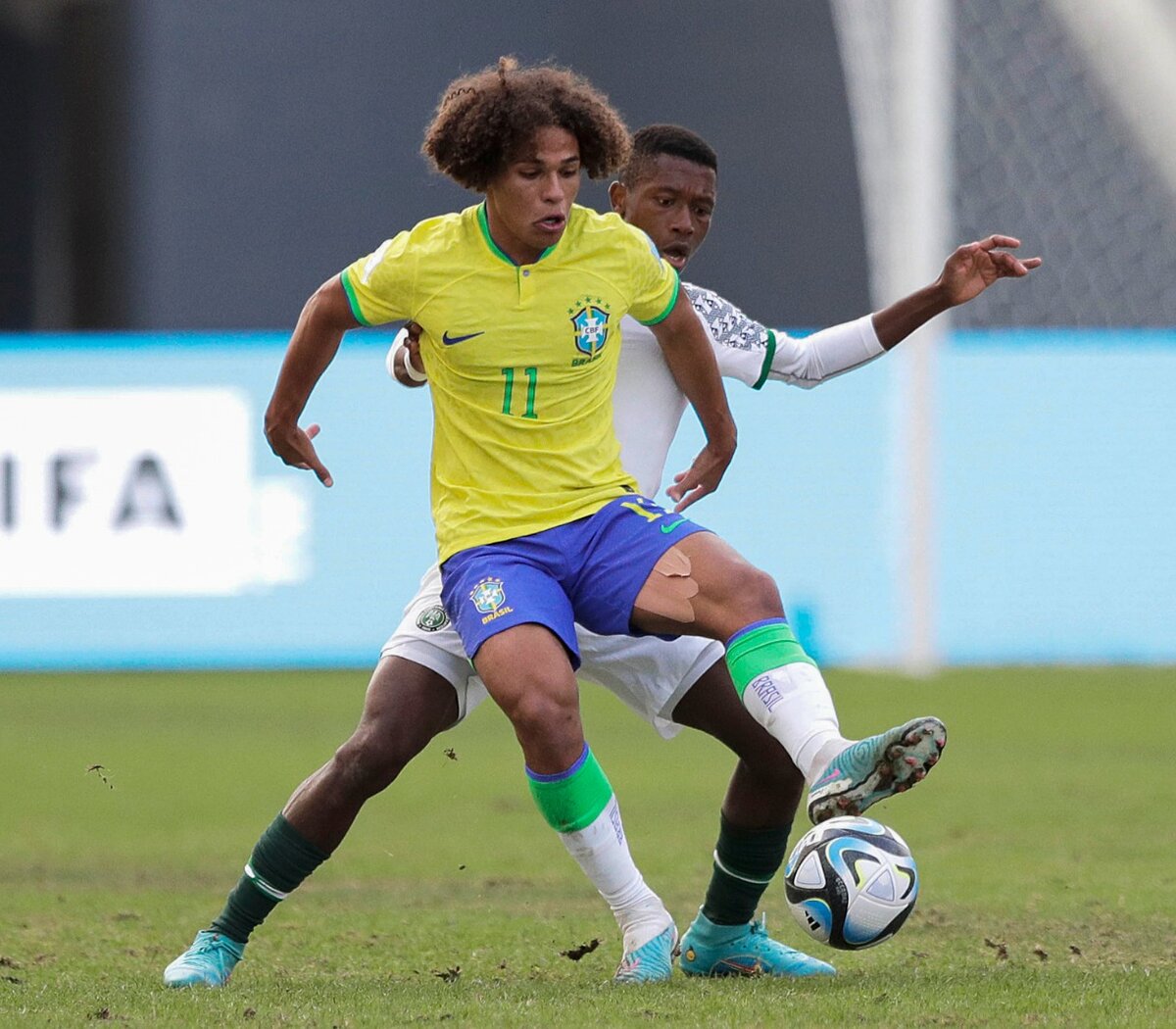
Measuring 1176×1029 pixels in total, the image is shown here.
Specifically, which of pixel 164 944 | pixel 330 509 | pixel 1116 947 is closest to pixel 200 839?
pixel 164 944

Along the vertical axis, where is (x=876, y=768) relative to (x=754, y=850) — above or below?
above

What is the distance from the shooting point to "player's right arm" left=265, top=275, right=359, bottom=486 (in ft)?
14.4

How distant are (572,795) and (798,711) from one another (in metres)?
0.50

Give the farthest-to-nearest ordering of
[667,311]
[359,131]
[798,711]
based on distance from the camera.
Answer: [359,131] → [667,311] → [798,711]

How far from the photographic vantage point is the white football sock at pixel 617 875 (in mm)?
4258

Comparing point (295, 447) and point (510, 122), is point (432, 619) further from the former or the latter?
point (510, 122)

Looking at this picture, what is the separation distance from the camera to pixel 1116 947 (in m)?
4.78

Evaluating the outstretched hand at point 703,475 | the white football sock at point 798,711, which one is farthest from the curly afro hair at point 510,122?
the white football sock at point 798,711

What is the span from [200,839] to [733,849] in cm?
316

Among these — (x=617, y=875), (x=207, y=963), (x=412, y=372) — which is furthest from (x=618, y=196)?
(x=207, y=963)

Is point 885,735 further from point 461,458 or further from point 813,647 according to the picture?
point 813,647

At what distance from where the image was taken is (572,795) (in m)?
4.21

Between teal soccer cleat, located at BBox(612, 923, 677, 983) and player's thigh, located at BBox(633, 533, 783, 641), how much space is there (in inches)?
25.3

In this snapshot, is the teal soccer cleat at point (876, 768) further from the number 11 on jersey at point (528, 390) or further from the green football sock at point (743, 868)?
the number 11 on jersey at point (528, 390)
